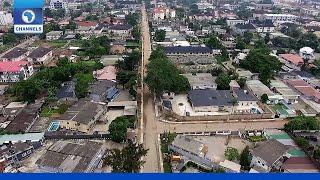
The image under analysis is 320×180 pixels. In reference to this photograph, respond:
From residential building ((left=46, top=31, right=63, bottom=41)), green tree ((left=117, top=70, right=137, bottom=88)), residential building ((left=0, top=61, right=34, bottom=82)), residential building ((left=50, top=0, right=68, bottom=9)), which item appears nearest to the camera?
green tree ((left=117, top=70, right=137, bottom=88))

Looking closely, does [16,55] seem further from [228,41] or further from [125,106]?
[228,41]

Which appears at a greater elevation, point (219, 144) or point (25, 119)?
point (25, 119)

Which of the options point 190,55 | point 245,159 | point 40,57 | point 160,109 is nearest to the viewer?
point 245,159

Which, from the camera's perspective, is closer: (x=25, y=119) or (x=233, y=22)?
(x=25, y=119)

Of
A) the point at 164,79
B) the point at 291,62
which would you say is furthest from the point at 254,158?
the point at 291,62

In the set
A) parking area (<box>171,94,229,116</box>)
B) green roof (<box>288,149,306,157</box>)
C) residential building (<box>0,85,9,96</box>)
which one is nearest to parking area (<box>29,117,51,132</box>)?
residential building (<box>0,85,9,96</box>)

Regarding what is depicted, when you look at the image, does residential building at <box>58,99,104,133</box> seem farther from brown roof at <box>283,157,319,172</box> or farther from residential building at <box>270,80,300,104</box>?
residential building at <box>270,80,300,104</box>
